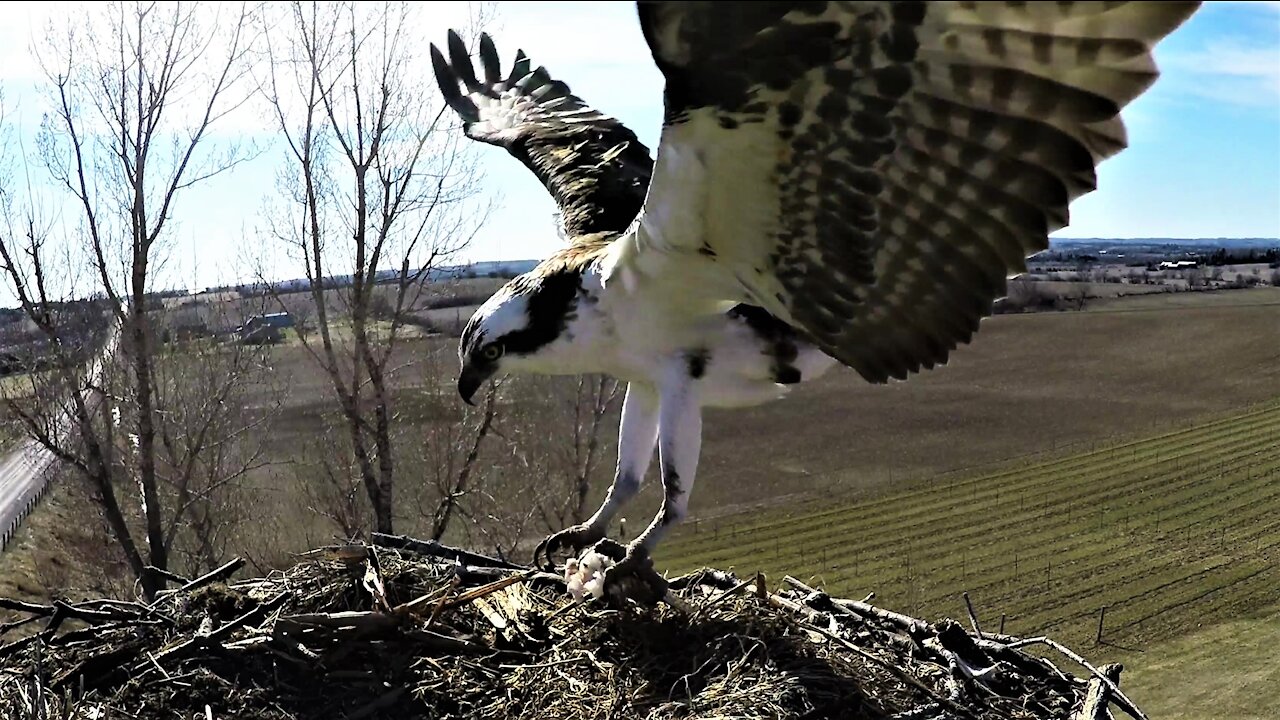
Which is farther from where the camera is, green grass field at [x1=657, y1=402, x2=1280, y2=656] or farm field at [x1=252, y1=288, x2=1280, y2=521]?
farm field at [x1=252, y1=288, x2=1280, y2=521]

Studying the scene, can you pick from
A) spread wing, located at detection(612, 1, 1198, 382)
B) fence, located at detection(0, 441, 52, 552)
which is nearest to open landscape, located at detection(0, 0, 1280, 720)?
spread wing, located at detection(612, 1, 1198, 382)

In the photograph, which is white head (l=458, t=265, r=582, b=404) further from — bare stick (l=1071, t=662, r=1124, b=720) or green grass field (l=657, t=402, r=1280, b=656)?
green grass field (l=657, t=402, r=1280, b=656)

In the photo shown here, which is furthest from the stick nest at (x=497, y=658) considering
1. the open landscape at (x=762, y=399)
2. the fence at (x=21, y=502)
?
the fence at (x=21, y=502)

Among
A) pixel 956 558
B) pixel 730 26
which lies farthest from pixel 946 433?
pixel 730 26

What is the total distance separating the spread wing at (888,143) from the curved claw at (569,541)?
1.29 m

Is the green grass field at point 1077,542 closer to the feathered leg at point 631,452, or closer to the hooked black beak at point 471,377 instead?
the feathered leg at point 631,452

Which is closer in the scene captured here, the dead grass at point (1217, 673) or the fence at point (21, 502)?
the dead grass at point (1217, 673)

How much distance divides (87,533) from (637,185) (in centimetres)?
1000

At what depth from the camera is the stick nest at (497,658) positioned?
2.79m

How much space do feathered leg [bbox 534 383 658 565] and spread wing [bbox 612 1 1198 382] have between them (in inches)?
35.2

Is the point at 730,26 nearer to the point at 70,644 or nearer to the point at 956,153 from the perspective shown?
the point at 956,153

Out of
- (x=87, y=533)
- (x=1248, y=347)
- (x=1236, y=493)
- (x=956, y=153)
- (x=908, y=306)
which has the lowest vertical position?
(x=87, y=533)

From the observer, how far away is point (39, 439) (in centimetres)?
933

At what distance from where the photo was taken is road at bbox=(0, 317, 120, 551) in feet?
31.5
